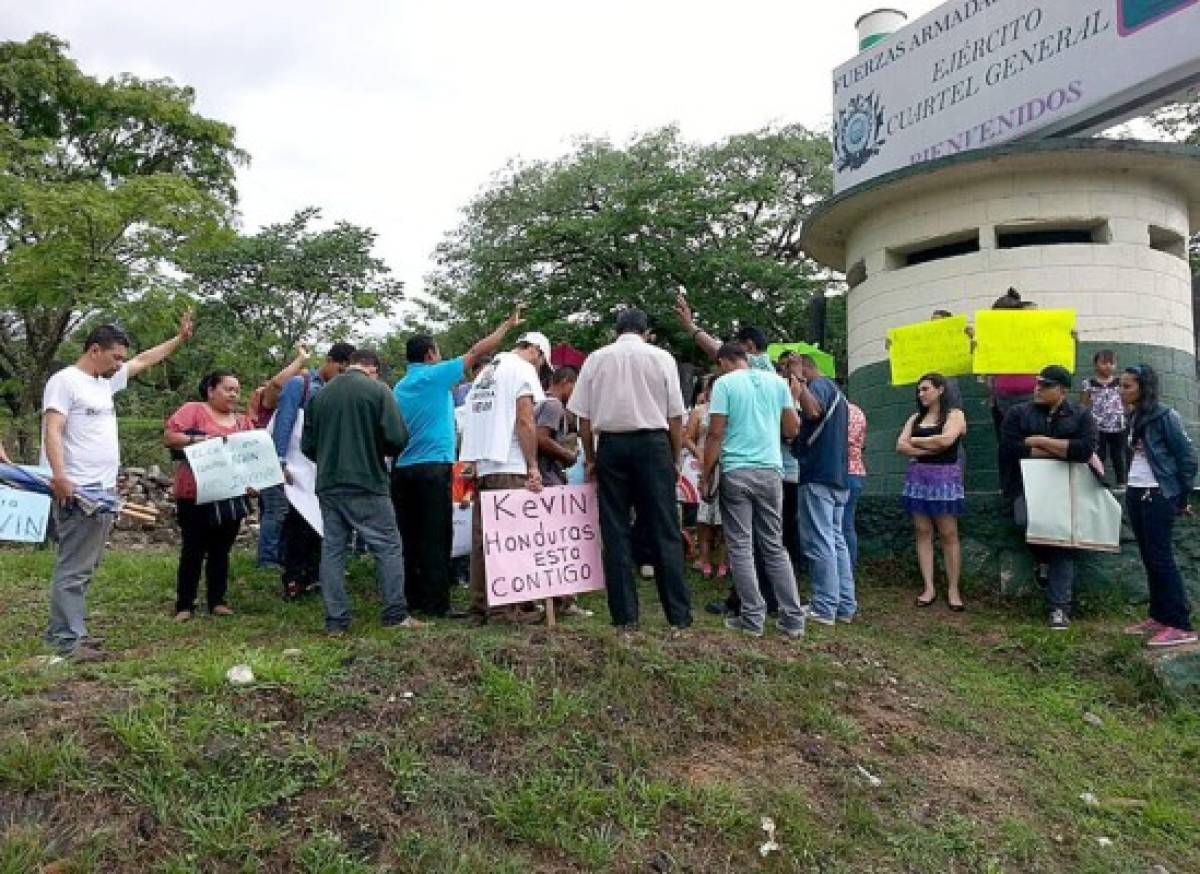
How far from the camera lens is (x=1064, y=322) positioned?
25.1ft

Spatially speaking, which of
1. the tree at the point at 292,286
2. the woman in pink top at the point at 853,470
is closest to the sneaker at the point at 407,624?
the woman in pink top at the point at 853,470

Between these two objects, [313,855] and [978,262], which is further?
[978,262]

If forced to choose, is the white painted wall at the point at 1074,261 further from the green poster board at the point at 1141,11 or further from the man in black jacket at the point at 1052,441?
the man in black jacket at the point at 1052,441

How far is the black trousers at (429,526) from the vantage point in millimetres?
5707

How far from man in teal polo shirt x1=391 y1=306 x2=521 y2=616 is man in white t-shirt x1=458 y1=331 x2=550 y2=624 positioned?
0.22m

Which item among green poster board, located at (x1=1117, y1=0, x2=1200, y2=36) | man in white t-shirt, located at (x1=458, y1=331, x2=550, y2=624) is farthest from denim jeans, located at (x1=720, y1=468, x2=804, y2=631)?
green poster board, located at (x1=1117, y1=0, x2=1200, y2=36)

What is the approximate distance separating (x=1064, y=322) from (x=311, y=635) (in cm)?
646

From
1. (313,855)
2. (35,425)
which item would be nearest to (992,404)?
(313,855)

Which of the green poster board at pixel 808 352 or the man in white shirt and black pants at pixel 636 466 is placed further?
the green poster board at pixel 808 352

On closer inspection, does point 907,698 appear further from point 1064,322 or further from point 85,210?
point 85,210

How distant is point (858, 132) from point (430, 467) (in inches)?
330

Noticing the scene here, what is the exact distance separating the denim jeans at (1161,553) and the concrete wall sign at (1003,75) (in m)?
4.93

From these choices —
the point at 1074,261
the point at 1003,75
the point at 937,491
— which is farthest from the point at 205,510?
the point at 1003,75

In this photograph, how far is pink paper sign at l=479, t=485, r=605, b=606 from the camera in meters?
5.12
